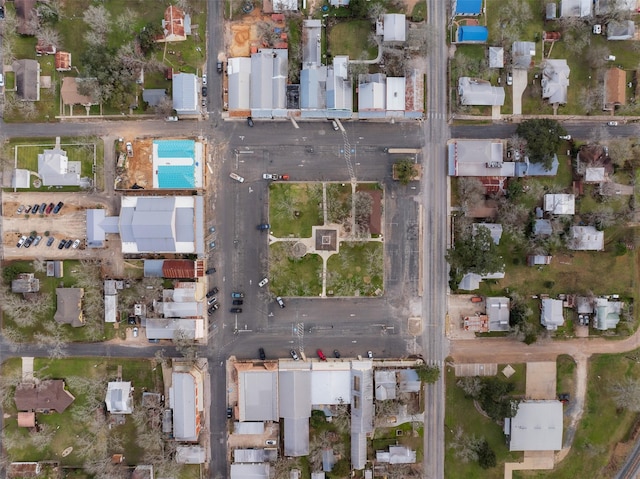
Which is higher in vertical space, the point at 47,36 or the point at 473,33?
the point at 473,33

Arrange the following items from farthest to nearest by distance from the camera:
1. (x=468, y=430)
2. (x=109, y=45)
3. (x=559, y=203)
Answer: (x=468, y=430) < (x=109, y=45) < (x=559, y=203)

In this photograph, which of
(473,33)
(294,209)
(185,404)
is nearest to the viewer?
(185,404)

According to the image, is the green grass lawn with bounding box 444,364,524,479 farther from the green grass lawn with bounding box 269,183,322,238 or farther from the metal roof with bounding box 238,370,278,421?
the green grass lawn with bounding box 269,183,322,238

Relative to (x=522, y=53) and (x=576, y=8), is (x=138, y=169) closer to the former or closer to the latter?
Result: (x=522, y=53)

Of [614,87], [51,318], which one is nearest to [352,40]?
[614,87]

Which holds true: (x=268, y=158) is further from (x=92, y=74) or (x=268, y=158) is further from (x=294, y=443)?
(x=294, y=443)

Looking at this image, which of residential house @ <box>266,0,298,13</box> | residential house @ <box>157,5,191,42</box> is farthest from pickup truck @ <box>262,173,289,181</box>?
residential house @ <box>266,0,298,13</box>

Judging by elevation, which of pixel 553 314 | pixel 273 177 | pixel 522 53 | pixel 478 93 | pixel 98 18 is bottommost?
pixel 553 314

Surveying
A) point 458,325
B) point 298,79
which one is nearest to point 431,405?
point 458,325

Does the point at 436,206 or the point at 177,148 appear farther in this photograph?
the point at 436,206
